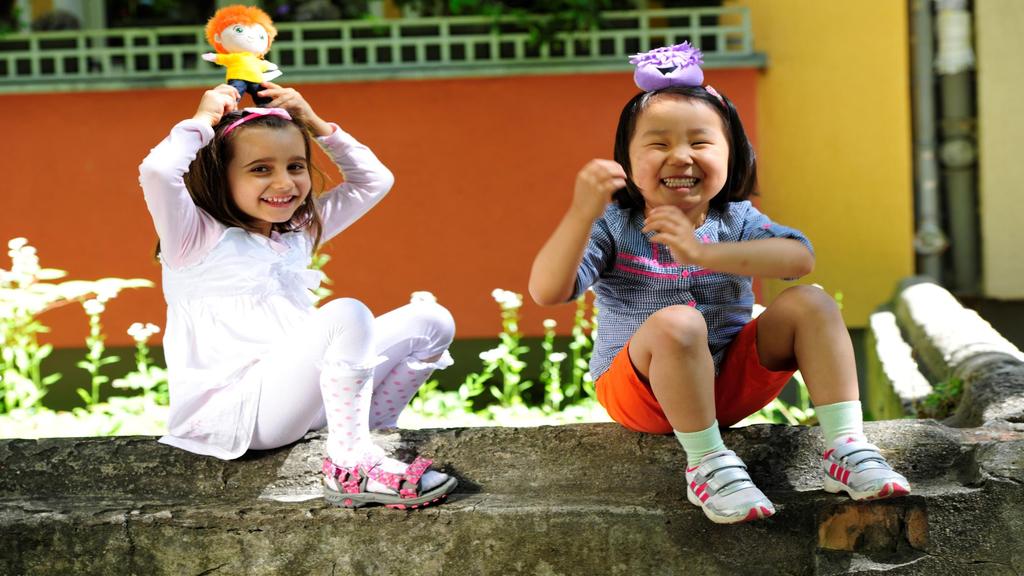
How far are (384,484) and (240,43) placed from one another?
109 cm

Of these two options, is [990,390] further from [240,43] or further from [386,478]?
[240,43]

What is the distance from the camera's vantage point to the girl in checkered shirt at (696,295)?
2109 mm

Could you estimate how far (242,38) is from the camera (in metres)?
2.55

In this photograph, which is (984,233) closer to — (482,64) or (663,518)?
(482,64)

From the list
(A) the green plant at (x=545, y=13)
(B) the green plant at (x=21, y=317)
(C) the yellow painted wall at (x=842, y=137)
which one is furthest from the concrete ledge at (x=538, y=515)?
(C) the yellow painted wall at (x=842, y=137)

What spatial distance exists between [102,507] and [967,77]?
17.3 ft

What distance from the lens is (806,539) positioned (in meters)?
2.18

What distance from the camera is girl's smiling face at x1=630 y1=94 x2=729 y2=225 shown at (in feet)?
7.40

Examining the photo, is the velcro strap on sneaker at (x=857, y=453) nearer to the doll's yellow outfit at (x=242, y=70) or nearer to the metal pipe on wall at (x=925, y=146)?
the doll's yellow outfit at (x=242, y=70)

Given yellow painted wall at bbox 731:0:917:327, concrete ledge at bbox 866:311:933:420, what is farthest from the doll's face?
yellow painted wall at bbox 731:0:917:327

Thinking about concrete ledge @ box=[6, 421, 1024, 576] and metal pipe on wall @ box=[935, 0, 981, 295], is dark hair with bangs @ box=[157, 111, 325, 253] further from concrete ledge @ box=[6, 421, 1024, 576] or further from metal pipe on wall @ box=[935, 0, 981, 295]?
metal pipe on wall @ box=[935, 0, 981, 295]

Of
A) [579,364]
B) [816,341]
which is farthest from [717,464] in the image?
[579,364]

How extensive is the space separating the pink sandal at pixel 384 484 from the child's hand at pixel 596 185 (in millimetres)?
649

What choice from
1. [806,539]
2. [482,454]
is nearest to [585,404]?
[482,454]
